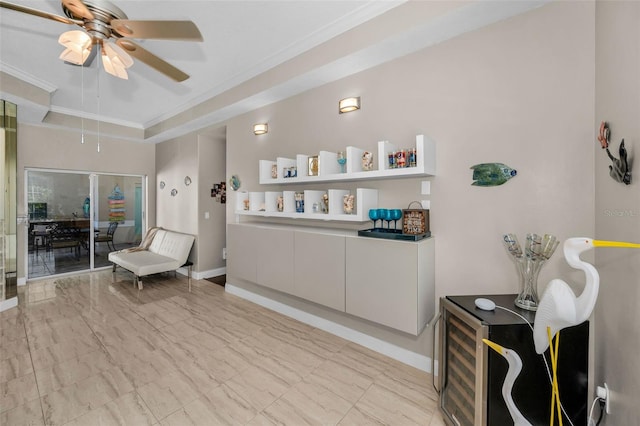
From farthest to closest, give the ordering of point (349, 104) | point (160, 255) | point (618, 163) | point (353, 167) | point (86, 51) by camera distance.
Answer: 1. point (160, 255)
2. point (349, 104)
3. point (353, 167)
4. point (86, 51)
5. point (618, 163)

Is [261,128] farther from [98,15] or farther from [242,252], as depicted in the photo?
[98,15]

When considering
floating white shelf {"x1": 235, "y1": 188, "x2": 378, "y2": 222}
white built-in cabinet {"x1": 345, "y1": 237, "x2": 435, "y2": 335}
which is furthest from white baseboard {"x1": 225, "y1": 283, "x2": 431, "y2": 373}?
floating white shelf {"x1": 235, "y1": 188, "x2": 378, "y2": 222}

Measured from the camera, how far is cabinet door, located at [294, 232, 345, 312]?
241 cm

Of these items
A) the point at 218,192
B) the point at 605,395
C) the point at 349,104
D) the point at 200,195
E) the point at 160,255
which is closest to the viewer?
the point at 605,395

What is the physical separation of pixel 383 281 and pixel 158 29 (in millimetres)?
2341

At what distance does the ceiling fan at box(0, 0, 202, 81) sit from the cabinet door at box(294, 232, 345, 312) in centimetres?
180

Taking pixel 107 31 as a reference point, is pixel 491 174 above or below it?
below

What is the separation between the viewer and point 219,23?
7.72ft

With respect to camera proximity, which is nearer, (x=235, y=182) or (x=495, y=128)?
(x=495, y=128)

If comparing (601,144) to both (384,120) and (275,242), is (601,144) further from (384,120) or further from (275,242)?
(275,242)

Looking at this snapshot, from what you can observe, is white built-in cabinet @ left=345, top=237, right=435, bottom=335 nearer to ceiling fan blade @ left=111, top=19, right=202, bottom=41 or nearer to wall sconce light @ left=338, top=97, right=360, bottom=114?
wall sconce light @ left=338, top=97, right=360, bottom=114

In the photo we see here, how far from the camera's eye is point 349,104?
261cm

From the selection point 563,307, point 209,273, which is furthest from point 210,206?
point 563,307

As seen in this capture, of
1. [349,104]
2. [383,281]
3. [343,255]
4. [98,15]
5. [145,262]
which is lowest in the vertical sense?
[145,262]
